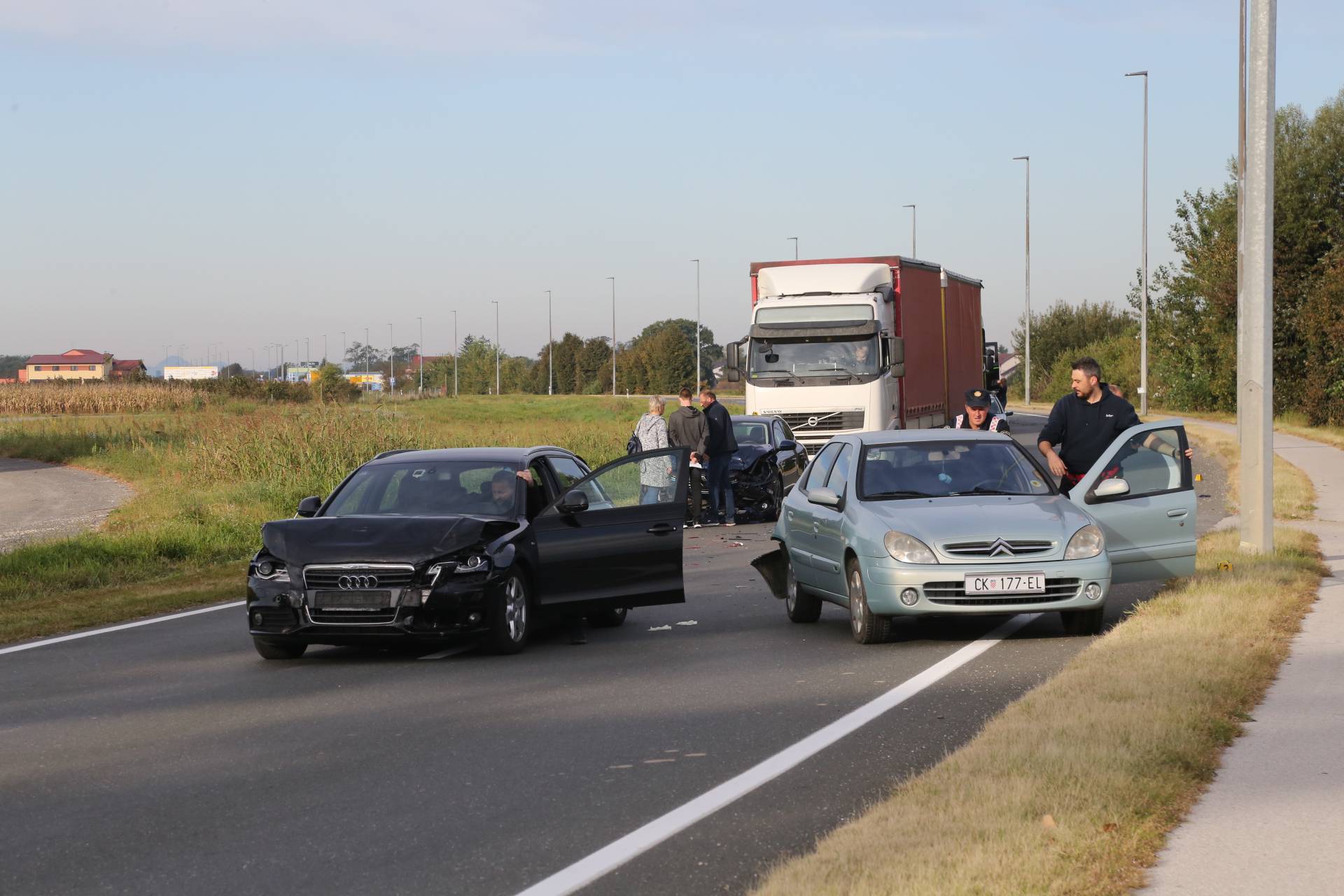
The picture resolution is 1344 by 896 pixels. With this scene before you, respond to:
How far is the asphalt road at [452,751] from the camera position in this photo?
5570mm

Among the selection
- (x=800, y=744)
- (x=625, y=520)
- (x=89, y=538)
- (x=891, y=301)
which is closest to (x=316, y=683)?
(x=625, y=520)

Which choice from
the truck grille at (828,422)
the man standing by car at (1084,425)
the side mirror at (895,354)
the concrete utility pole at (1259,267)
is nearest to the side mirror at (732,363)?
the truck grille at (828,422)

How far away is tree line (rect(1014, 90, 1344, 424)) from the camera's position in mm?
45844

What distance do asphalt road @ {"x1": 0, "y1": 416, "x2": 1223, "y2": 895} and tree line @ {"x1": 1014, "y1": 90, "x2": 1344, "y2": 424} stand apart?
3547 cm

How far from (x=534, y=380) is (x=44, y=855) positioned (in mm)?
170441

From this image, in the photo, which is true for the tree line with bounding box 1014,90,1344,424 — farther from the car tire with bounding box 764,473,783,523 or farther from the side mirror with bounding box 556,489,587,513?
the side mirror with bounding box 556,489,587,513

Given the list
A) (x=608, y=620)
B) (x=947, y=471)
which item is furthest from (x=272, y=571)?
(x=947, y=471)

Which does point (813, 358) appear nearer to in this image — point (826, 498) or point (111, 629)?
point (826, 498)

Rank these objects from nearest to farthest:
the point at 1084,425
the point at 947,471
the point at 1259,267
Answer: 1. the point at 947,471
2. the point at 1084,425
3. the point at 1259,267

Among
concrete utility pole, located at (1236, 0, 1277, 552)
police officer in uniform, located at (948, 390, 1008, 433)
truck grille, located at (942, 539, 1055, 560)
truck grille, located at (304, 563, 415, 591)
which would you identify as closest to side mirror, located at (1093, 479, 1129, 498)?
truck grille, located at (942, 539, 1055, 560)

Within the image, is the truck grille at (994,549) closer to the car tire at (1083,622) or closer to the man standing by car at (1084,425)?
the car tire at (1083,622)

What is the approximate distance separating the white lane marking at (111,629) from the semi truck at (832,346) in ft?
46.5

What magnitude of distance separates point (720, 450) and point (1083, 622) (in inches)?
441

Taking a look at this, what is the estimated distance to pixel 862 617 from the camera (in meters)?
10.9
